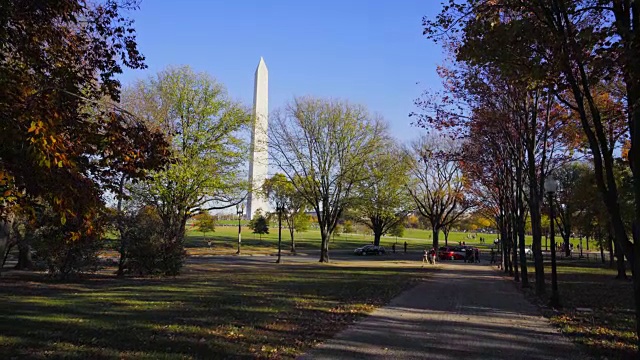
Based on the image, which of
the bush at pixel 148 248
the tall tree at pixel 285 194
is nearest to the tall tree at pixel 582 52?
the bush at pixel 148 248

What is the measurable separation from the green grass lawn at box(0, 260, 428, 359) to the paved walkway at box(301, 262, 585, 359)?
0.53 meters

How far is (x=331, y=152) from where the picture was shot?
35.6 metres

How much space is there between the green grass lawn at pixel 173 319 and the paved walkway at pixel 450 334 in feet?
1.74

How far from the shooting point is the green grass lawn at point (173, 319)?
6734 mm

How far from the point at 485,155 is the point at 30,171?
18.2 metres

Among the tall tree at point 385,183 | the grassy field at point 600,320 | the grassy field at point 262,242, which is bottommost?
the grassy field at point 600,320

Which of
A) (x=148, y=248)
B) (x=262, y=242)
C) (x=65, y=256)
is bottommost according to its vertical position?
A: (x=262, y=242)

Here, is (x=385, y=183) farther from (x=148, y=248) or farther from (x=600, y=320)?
(x=600, y=320)

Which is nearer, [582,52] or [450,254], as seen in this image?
[582,52]

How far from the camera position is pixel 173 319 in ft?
30.0

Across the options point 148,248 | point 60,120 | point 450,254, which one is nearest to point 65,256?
point 148,248

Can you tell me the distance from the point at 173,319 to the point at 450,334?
5.06 m

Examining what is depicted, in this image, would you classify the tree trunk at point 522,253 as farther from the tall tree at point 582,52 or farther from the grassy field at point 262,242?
the grassy field at point 262,242

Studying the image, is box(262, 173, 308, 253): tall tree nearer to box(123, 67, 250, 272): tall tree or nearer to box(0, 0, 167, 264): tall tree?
box(123, 67, 250, 272): tall tree
